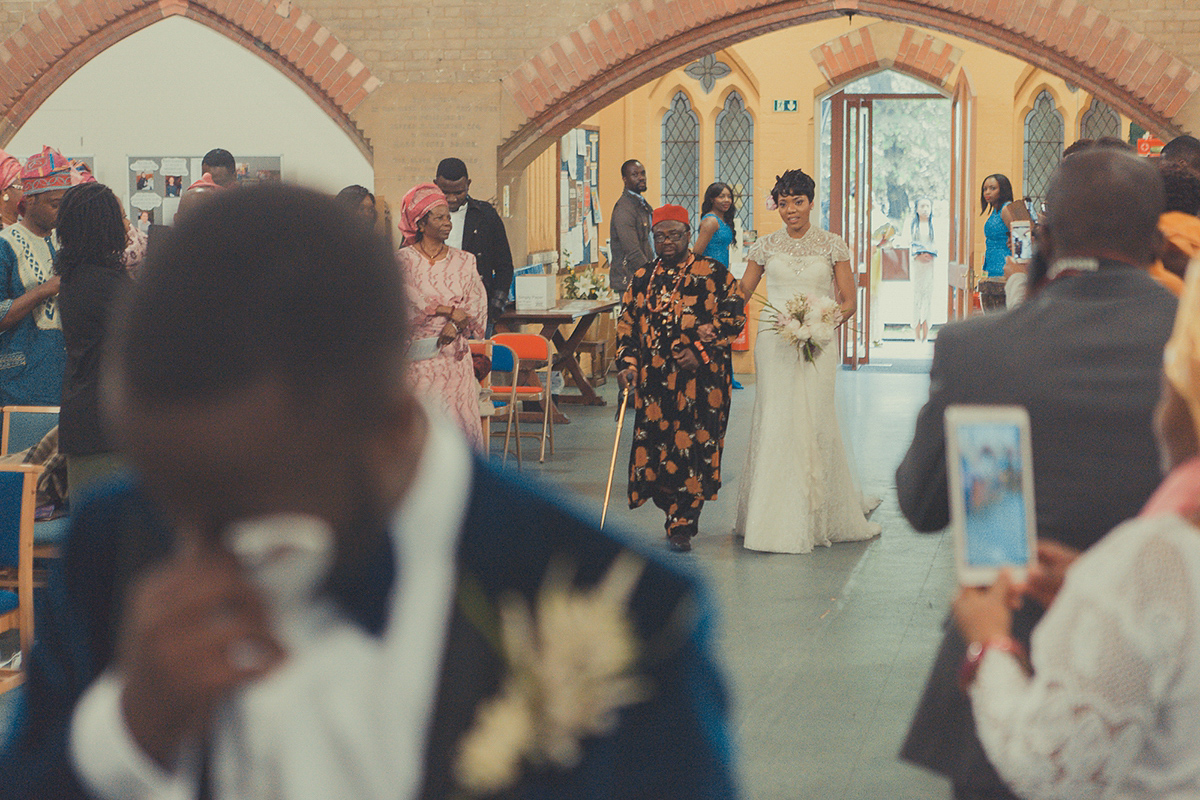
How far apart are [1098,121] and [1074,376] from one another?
13350mm

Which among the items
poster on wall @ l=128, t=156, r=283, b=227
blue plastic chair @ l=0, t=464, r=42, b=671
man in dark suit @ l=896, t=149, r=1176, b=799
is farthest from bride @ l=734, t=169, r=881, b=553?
poster on wall @ l=128, t=156, r=283, b=227

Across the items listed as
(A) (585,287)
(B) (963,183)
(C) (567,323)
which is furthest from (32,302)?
(B) (963,183)

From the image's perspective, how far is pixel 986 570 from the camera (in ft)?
5.17

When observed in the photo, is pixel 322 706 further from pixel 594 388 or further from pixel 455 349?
pixel 594 388

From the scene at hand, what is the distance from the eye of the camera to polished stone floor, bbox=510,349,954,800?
389 centimetres

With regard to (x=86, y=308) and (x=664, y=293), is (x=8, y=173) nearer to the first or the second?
(x=86, y=308)

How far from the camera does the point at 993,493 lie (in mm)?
1559

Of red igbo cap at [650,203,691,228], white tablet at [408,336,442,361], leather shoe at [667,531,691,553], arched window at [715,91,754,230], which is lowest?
leather shoe at [667,531,691,553]

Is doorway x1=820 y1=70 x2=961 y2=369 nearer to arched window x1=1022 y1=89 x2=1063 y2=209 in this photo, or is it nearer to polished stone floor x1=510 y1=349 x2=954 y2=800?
arched window x1=1022 y1=89 x2=1063 y2=209

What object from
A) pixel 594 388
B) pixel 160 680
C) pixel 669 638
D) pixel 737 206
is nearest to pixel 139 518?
pixel 160 680

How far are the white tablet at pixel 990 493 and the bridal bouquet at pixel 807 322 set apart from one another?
16.3 ft

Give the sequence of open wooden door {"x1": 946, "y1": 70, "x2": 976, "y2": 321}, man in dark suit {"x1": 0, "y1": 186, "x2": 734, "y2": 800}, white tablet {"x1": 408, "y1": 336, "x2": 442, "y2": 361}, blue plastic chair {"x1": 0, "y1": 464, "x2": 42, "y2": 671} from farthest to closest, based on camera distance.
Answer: open wooden door {"x1": 946, "y1": 70, "x2": 976, "y2": 321} → white tablet {"x1": 408, "y1": 336, "x2": 442, "y2": 361} → blue plastic chair {"x1": 0, "y1": 464, "x2": 42, "y2": 671} → man in dark suit {"x1": 0, "y1": 186, "x2": 734, "y2": 800}

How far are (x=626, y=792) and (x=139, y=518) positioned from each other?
0.41 m

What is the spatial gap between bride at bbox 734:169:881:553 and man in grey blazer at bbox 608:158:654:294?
15.3 feet
